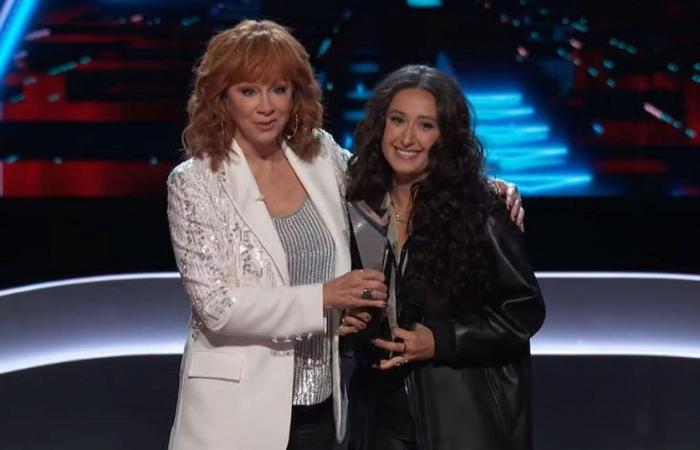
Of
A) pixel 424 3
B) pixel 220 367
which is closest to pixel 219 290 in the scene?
pixel 220 367

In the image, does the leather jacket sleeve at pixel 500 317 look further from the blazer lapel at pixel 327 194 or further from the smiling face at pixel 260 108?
the smiling face at pixel 260 108

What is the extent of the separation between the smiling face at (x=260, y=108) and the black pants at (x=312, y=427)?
0.56m

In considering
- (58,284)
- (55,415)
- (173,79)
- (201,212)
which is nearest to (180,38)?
(173,79)

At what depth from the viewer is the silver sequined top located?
216 centimetres

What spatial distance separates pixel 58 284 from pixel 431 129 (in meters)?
2.76

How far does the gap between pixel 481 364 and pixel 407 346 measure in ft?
0.56

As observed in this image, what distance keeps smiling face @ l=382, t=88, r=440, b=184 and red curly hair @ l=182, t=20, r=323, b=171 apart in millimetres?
188

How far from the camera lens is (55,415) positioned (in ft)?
12.9

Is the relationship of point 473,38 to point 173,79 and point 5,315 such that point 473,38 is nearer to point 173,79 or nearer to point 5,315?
point 173,79

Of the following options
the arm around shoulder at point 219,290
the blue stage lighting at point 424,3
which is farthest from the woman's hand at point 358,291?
the blue stage lighting at point 424,3

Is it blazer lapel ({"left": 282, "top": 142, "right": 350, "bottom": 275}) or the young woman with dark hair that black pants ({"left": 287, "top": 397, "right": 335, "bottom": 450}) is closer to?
the young woman with dark hair

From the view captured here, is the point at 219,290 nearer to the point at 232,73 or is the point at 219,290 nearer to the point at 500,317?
the point at 232,73

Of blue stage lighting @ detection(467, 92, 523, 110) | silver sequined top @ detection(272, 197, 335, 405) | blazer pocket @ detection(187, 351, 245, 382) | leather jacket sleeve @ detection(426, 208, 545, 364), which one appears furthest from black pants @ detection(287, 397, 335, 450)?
blue stage lighting @ detection(467, 92, 523, 110)

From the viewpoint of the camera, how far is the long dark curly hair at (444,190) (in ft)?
6.91
